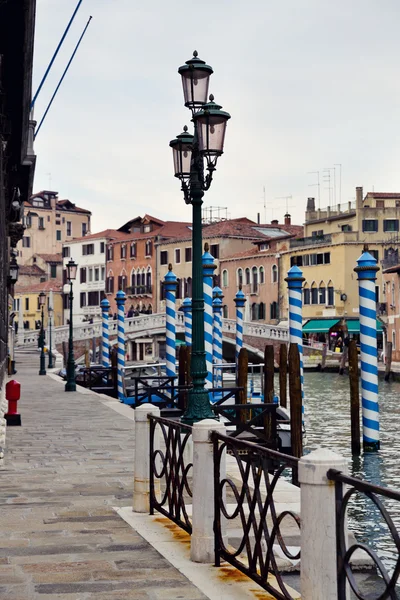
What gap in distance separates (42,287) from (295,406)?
2673 inches

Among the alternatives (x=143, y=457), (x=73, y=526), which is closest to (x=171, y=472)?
(x=143, y=457)

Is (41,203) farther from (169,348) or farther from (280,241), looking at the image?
(169,348)

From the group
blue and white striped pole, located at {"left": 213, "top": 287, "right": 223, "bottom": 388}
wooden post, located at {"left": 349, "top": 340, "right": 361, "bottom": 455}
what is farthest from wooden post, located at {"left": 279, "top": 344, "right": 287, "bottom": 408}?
blue and white striped pole, located at {"left": 213, "top": 287, "right": 223, "bottom": 388}

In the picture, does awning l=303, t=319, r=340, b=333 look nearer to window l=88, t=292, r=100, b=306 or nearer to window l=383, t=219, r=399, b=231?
window l=383, t=219, r=399, b=231

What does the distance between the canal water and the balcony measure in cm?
1516

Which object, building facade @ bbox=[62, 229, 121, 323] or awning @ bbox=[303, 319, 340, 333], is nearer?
awning @ bbox=[303, 319, 340, 333]

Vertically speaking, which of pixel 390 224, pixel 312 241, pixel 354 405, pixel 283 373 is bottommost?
pixel 354 405

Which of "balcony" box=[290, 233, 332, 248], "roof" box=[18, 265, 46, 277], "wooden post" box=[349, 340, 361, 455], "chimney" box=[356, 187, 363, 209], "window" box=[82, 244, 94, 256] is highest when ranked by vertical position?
"chimney" box=[356, 187, 363, 209]

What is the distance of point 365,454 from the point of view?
15.1 metres

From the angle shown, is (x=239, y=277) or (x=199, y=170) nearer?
(x=199, y=170)

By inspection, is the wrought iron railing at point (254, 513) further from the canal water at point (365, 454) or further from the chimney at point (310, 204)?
the chimney at point (310, 204)

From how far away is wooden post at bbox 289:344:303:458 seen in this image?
14562 mm

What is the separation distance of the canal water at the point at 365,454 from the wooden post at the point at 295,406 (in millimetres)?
911

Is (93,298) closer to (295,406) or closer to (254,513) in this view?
(295,406)
